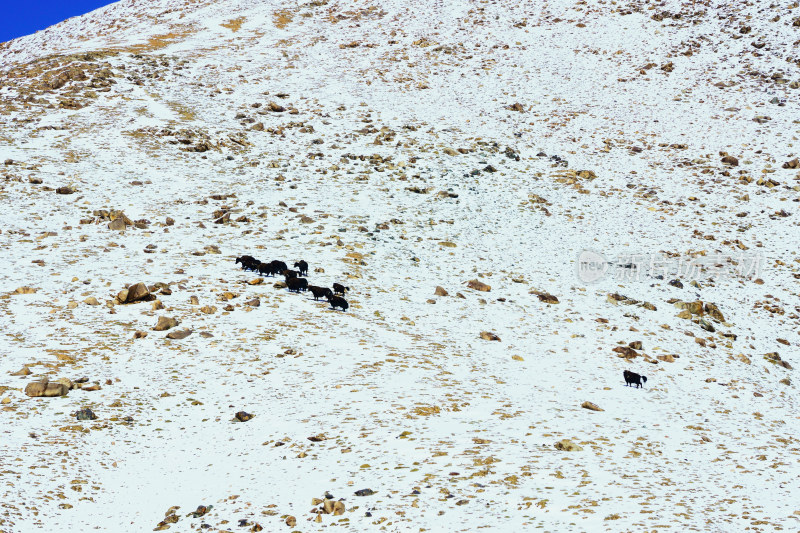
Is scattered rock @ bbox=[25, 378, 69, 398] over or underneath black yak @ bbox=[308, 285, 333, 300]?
over

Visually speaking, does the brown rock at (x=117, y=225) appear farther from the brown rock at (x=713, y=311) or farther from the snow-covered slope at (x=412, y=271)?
the brown rock at (x=713, y=311)

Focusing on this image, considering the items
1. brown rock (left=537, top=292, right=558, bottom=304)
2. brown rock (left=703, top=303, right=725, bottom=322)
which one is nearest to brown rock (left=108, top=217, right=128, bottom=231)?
brown rock (left=537, top=292, right=558, bottom=304)

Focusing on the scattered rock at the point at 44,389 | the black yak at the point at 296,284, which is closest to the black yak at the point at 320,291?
the black yak at the point at 296,284

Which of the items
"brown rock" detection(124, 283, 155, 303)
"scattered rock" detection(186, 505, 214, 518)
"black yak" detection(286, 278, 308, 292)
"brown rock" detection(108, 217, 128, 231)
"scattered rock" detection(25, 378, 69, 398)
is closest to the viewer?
"scattered rock" detection(186, 505, 214, 518)

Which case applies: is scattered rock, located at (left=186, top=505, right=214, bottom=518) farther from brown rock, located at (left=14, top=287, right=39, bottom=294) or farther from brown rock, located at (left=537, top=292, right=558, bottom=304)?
brown rock, located at (left=537, top=292, right=558, bottom=304)

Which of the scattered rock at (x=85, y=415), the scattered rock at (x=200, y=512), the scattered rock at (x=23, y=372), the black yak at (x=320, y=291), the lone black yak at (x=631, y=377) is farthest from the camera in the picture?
the black yak at (x=320, y=291)

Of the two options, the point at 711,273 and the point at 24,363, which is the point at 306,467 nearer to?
the point at 24,363

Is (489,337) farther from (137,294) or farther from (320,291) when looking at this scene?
(137,294)
